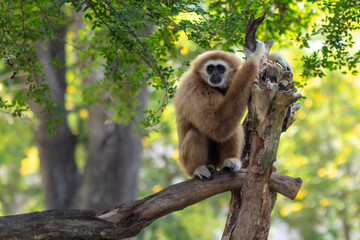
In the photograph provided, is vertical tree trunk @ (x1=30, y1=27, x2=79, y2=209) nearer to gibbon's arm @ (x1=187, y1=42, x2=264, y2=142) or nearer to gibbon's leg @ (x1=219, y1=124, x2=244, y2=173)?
gibbon's leg @ (x1=219, y1=124, x2=244, y2=173)

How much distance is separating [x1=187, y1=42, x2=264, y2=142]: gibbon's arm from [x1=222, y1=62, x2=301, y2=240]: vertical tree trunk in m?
0.16

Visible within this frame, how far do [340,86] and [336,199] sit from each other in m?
3.47

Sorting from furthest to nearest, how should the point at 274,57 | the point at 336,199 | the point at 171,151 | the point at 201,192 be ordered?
the point at 171,151, the point at 336,199, the point at 274,57, the point at 201,192

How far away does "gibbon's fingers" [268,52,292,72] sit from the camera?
500cm

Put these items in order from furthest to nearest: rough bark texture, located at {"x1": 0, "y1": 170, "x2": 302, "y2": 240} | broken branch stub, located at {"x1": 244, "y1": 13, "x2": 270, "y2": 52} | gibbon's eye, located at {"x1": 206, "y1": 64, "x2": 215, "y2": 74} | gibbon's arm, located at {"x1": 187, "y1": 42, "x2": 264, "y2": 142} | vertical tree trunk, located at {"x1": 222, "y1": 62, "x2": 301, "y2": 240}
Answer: gibbon's eye, located at {"x1": 206, "y1": 64, "x2": 215, "y2": 74}
gibbon's arm, located at {"x1": 187, "y1": 42, "x2": 264, "y2": 142}
broken branch stub, located at {"x1": 244, "y1": 13, "x2": 270, "y2": 52}
vertical tree trunk, located at {"x1": 222, "y1": 62, "x2": 301, "y2": 240}
rough bark texture, located at {"x1": 0, "y1": 170, "x2": 302, "y2": 240}

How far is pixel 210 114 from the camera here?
506 centimetres

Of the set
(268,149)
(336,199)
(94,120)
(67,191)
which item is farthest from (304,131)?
(268,149)

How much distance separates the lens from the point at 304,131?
42.1 feet

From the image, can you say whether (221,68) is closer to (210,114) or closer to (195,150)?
(210,114)

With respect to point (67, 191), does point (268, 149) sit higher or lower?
lower

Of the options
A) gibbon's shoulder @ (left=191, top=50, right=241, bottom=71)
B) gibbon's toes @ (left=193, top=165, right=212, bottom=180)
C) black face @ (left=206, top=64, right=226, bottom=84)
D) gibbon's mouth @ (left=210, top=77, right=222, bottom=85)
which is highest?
gibbon's shoulder @ (left=191, top=50, right=241, bottom=71)

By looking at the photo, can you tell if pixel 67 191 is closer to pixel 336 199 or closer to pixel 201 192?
pixel 336 199

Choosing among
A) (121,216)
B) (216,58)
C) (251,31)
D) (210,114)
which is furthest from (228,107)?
(121,216)

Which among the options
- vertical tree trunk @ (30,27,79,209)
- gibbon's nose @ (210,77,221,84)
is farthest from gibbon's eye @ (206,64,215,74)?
vertical tree trunk @ (30,27,79,209)
